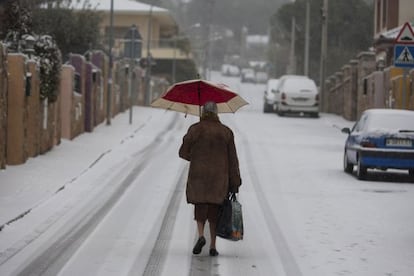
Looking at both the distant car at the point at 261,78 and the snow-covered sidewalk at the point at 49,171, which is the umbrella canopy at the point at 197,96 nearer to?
the snow-covered sidewalk at the point at 49,171

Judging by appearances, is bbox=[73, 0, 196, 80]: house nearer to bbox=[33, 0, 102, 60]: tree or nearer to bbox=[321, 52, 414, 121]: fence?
bbox=[321, 52, 414, 121]: fence

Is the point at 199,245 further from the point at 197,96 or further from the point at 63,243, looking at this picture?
the point at 197,96

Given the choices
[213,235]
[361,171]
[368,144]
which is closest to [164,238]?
[213,235]

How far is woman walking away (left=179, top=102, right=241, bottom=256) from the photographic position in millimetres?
11711

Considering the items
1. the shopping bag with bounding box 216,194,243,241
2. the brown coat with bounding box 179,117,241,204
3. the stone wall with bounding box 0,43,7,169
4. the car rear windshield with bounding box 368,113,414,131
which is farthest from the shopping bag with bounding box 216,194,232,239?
the car rear windshield with bounding box 368,113,414,131

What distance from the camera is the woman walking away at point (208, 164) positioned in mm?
11711

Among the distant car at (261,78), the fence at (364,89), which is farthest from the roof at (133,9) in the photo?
the distant car at (261,78)

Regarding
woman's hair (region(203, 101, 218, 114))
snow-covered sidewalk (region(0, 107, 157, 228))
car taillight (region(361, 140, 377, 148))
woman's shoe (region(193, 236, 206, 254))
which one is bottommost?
snow-covered sidewalk (region(0, 107, 157, 228))

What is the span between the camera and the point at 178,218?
586 inches

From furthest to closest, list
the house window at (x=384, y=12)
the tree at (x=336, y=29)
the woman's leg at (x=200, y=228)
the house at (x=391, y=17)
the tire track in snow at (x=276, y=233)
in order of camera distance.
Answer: the tree at (x=336, y=29) → the house window at (x=384, y=12) → the house at (x=391, y=17) → the woman's leg at (x=200, y=228) → the tire track in snow at (x=276, y=233)

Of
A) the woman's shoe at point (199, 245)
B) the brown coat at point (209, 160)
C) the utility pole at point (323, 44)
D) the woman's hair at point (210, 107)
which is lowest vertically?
the woman's shoe at point (199, 245)

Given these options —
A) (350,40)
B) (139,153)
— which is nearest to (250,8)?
(350,40)

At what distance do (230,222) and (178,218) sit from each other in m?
3.29

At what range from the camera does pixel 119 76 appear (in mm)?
46406
